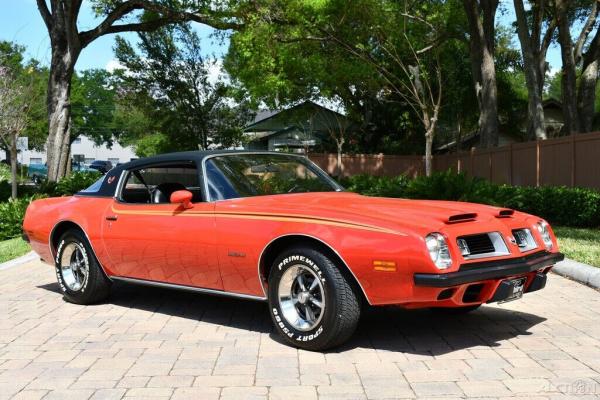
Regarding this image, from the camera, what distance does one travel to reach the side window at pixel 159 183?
19.9 ft

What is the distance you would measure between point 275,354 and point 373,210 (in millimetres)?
1292

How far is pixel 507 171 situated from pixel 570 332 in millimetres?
15931

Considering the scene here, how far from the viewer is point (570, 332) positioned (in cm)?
522

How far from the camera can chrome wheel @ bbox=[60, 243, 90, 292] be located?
652cm

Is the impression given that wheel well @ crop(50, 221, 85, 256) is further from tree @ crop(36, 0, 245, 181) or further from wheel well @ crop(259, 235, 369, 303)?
tree @ crop(36, 0, 245, 181)

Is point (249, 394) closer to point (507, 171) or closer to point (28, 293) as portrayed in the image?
point (28, 293)

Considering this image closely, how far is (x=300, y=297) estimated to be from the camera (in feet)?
15.6

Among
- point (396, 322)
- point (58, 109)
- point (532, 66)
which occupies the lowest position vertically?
point (396, 322)

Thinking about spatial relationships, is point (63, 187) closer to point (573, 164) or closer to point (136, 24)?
point (136, 24)

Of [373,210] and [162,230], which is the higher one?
[373,210]

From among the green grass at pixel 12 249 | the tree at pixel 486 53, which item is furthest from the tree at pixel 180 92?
the green grass at pixel 12 249

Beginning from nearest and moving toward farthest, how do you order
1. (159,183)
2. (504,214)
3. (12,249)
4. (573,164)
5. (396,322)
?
(504,214) < (396,322) < (159,183) < (12,249) < (573,164)

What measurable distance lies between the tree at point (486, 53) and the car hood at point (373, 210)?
661 inches

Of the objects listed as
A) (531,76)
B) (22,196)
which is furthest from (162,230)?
(531,76)
